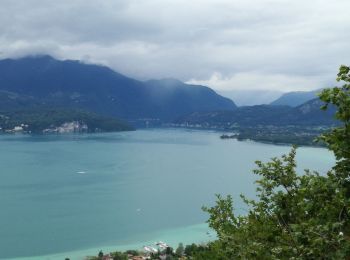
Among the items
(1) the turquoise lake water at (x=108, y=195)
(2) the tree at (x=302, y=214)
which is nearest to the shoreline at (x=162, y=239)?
(1) the turquoise lake water at (x=108, y=195)

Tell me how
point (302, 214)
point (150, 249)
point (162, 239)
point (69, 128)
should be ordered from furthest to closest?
point (69, 128) → point (162, 239) → point (150, 249) → point (302, 214)

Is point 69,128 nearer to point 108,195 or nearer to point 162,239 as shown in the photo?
point 108,195

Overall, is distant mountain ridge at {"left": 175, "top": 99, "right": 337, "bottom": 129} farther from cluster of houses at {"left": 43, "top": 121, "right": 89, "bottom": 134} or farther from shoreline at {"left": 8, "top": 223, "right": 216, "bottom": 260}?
shoreline at {"left": 8, "top": 223, "right": 216, "bottom": 260}

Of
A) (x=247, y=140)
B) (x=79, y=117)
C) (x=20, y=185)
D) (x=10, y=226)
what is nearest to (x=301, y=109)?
(x=247, y=140)

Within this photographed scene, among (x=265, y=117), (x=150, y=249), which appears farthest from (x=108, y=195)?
(x=265, y=117)

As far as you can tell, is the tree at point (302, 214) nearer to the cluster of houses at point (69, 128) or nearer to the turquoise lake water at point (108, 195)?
the turquoise lake water at point (108, 195)
